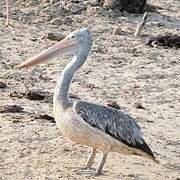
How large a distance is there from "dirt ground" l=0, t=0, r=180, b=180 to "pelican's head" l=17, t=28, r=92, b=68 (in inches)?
40.1

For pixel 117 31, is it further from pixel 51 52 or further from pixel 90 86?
pixel 51 52

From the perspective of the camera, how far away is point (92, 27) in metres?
16.1

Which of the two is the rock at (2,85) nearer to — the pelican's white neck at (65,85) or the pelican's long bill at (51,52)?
the pelican's long bill at (51,52)

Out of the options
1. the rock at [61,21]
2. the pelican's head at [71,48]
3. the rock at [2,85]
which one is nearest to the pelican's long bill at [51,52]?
the pelican's head at [71,48]

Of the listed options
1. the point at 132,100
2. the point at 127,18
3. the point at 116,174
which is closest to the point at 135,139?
the point at 116,174

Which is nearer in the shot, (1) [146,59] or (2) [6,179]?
(2) [6,179]

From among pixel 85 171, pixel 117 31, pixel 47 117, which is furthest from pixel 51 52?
pixel 117 31

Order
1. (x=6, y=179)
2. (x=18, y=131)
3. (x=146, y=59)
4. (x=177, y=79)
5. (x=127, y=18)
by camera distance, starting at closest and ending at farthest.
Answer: (x=6, y=179), (x=18, y=131), (x=177, y=79), (x=146, y=59), (x=127, y=18)

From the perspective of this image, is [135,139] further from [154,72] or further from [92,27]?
[92,27]

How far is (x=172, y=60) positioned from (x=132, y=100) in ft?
9.17

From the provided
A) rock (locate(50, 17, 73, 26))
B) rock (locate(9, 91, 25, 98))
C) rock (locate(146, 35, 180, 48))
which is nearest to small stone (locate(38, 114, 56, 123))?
rock (locate(9, 91, 25, 98))

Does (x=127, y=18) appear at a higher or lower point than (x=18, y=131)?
lower

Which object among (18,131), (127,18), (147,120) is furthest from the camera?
(127,18)

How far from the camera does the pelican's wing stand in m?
7.89
